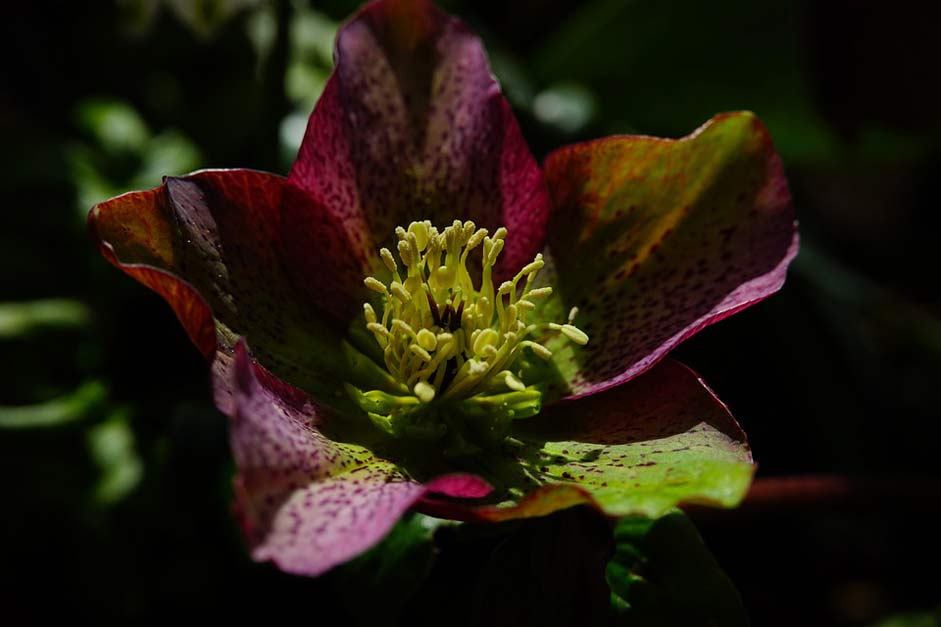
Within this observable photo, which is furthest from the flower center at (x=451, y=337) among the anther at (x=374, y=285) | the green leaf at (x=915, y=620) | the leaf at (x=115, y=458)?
the green leaf at (x=915, y=620)

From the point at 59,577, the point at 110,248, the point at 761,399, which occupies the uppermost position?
the point at 110,248

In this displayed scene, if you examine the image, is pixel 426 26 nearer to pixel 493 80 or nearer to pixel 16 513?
pixel 493 80

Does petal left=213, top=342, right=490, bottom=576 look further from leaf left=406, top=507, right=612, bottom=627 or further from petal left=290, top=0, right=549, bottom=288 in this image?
petal left=290, top=0, right=549, bottom=288

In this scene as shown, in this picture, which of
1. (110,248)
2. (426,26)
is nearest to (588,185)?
(426,26)

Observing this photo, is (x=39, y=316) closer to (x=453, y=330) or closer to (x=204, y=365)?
(x=204, y=365)

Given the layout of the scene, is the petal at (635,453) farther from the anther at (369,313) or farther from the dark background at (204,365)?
the anther at (369,313)

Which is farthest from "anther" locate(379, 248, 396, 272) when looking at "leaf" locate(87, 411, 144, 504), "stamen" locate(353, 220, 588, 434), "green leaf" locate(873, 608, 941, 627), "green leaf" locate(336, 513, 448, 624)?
"green leaf" locate(873, 608, 941, 627)

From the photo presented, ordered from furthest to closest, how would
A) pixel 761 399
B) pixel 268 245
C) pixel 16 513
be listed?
pixel 761 399
pixel 16 513
pixel 268 245
